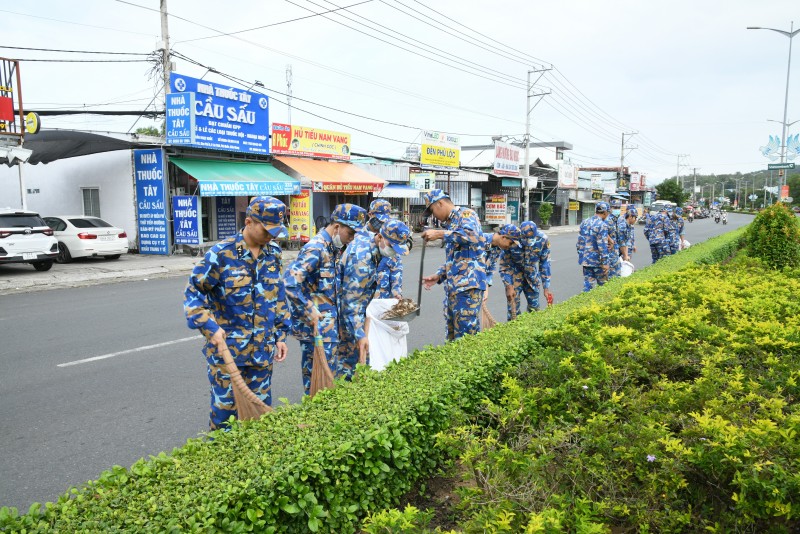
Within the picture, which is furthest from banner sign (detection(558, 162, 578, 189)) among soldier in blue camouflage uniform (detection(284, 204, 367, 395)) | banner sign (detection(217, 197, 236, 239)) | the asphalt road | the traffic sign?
soldier in blue camouflage uniform (detection(284, 204, 367, 395))

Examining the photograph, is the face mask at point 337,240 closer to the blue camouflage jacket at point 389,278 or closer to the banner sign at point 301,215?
the blue camouflage jacket at point 389,278

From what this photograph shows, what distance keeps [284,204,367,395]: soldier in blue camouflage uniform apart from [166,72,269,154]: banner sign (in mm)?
14106

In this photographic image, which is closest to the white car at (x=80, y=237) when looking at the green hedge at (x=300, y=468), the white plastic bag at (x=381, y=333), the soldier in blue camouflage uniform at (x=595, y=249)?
the soldier in blue camouflage uniform at (x=595, y=249)

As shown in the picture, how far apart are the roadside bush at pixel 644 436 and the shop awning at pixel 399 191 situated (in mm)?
21597

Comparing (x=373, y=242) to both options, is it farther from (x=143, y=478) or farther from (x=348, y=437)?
(x=143, y=478)

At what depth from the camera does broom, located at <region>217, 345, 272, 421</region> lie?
3084mm

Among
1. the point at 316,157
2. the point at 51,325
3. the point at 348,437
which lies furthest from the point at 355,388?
the point at 316,157

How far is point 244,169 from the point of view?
19375 millimetres

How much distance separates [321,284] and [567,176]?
130ft

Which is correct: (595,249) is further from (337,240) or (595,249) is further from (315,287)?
(315,287)

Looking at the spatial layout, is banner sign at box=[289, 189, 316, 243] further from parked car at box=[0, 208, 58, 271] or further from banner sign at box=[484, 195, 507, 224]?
banner sign at box=[484, 195, 507, 224]

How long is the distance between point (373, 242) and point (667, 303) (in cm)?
277

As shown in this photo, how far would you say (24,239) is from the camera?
13.4 m

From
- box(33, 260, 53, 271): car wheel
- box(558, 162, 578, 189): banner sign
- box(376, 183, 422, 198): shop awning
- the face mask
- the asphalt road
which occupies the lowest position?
the asphalt road
